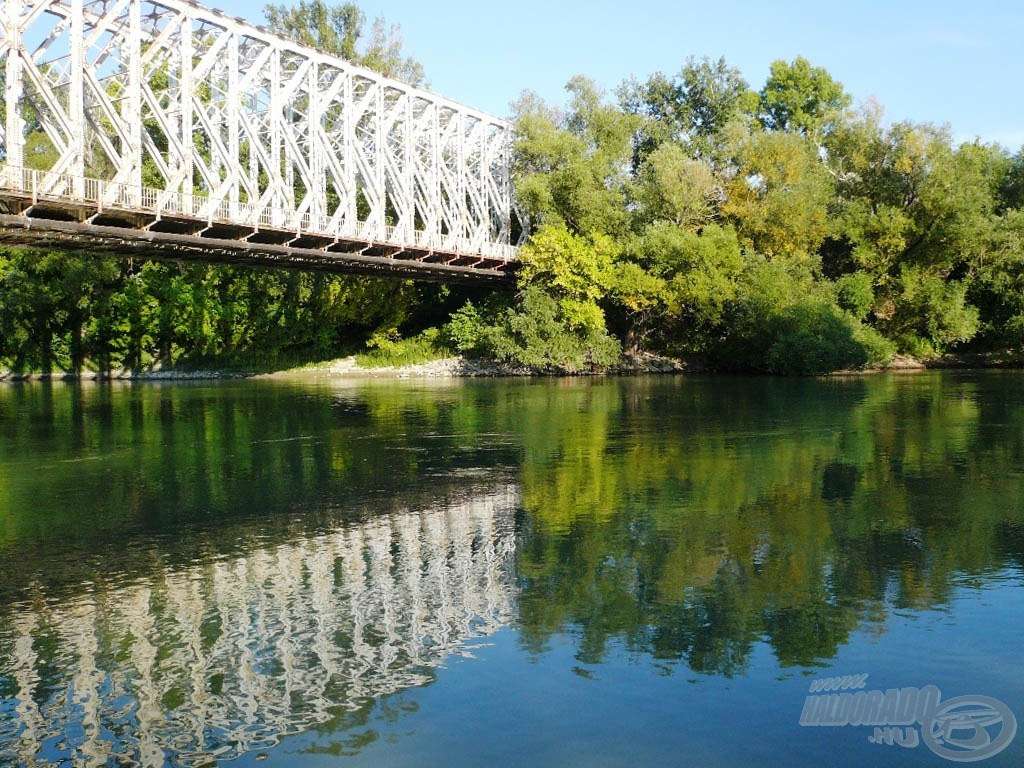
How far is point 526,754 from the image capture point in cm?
617

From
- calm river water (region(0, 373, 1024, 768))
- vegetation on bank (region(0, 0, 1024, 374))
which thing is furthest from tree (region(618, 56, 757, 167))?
calm river water (region(0, 373, 1024, 768))

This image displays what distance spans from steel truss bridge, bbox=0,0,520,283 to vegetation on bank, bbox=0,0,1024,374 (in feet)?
15.8

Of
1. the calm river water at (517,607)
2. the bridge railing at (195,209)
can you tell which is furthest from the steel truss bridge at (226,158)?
the calm river water at (517,607)

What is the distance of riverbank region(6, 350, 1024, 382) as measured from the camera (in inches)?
2188

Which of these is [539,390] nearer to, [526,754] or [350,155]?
[350,155]

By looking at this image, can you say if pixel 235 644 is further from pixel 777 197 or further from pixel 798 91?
pixel 798 91

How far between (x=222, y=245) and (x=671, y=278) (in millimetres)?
24800

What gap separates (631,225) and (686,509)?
45.4 metres

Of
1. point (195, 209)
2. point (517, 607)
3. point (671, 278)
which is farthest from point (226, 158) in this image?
point (517, 607)

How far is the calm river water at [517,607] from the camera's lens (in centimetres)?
643

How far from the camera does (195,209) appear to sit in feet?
150

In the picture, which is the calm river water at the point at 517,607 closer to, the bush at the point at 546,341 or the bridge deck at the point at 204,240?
the bridge deck at the point at 204,240

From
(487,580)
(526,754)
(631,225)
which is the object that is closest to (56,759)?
(526,754)

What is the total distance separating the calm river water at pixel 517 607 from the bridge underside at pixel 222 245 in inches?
653
